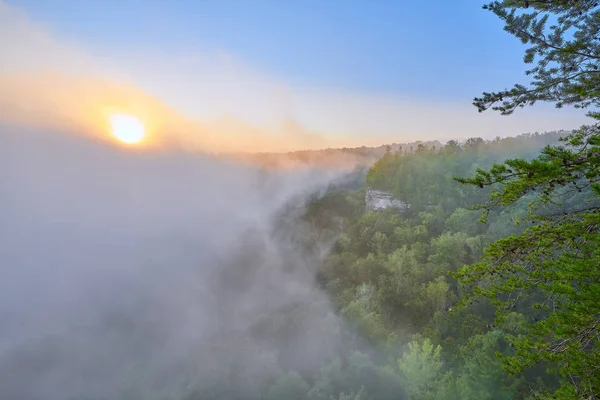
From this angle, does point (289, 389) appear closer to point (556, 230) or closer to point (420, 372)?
point (420, 372)

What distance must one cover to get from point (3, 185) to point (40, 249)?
10.4m

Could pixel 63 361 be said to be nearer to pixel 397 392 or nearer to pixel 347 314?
pixel 347 314

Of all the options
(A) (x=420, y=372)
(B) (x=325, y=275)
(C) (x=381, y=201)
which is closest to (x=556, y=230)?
(A) (x=420, y=372)

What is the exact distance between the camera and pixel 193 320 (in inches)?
2167

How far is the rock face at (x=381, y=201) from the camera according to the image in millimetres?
64562

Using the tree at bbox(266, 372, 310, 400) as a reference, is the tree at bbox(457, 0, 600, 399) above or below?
above

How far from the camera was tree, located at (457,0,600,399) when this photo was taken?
14.9 feet

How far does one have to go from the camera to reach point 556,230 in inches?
202

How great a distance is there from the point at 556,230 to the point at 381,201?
64269mm

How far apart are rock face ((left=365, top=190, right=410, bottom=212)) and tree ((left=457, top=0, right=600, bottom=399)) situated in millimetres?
58972

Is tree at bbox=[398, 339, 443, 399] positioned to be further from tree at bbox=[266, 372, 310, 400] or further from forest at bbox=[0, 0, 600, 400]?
tree at bbox=[266, 372, 310, 400]

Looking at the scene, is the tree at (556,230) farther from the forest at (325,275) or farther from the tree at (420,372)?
the tree at (420,372)

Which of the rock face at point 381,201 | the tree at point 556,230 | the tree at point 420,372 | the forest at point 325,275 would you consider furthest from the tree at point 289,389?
the rock face at point 381,201

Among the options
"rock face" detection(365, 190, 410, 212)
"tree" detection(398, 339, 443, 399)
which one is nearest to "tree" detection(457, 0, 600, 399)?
"tree" detection(398, 339, 443, 399)
